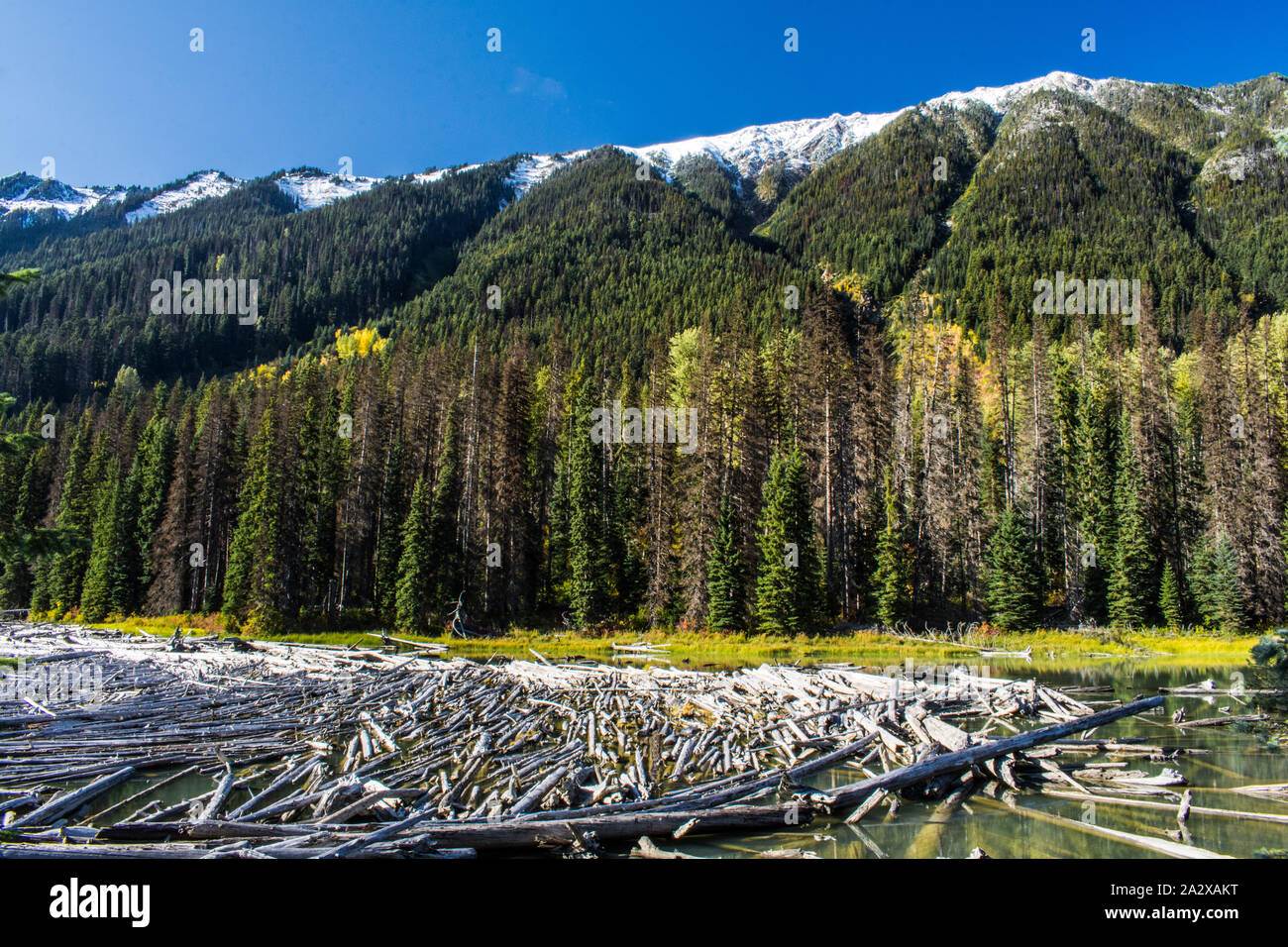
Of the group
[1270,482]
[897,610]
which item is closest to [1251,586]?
[1270,482]

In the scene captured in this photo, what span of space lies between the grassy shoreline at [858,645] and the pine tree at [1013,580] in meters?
1.39

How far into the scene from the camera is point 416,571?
1660 inches

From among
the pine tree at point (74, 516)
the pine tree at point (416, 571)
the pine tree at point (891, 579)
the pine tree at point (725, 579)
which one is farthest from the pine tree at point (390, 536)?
the pine tree at point (891, 579)

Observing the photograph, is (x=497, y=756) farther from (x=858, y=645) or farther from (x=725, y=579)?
(x=858, y=645)

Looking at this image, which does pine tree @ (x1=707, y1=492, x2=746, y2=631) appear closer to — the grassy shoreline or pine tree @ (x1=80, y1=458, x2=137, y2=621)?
the grassy shoreline

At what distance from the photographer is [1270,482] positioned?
1768 inches

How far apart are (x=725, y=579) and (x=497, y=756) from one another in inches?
1136

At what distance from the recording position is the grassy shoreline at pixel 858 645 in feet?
114

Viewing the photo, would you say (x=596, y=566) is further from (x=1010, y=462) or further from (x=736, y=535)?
(x=1010, y=462)

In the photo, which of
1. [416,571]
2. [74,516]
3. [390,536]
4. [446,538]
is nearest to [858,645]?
[446,538]

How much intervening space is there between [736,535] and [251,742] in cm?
3140

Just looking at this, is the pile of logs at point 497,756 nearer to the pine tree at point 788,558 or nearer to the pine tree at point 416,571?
the pine tree at point 788,558
